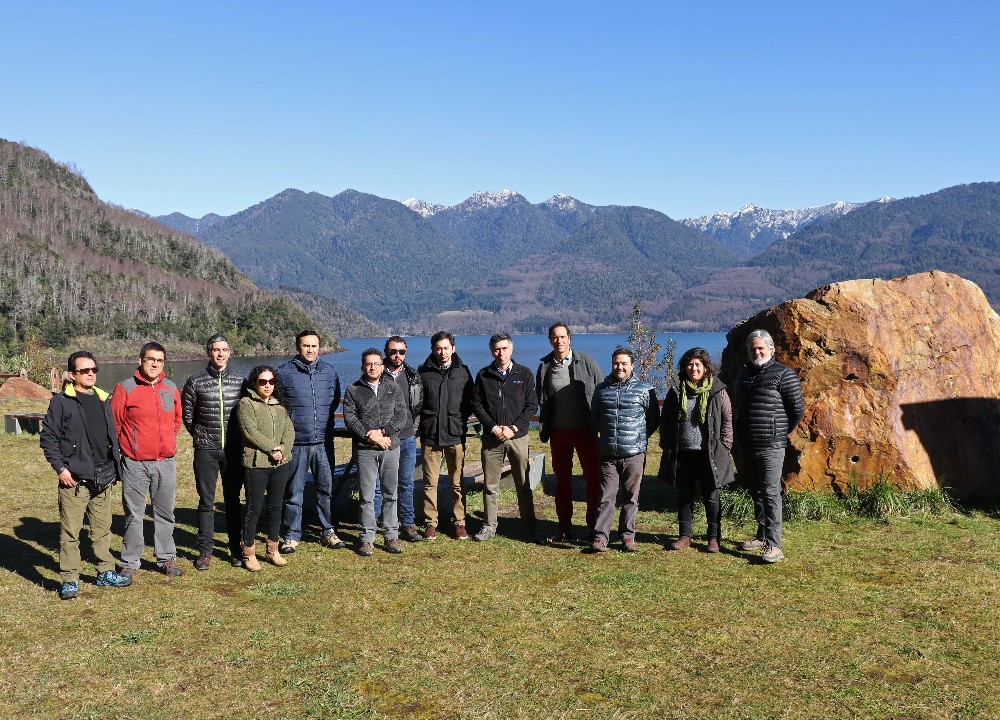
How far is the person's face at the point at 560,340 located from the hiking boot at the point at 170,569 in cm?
380

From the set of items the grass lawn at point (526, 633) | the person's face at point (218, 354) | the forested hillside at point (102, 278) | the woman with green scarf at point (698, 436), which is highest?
the forested hillside at point (102, 278)

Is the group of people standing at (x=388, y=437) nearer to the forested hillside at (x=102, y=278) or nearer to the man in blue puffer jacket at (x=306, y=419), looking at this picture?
the man in blue puffer jacket at (x=306, y=419)

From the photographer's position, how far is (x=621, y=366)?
6.77 m

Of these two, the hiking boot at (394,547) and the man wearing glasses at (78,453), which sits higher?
the man wearing glasses at (78,453)

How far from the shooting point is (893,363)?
8.33 metres

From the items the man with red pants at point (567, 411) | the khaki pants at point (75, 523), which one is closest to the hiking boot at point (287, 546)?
the khaki pants at point (75, 523)

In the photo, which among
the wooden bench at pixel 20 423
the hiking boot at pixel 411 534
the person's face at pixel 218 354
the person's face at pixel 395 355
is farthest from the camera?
the wooden bench at pixel 20 423

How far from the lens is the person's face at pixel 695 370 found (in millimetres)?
6664

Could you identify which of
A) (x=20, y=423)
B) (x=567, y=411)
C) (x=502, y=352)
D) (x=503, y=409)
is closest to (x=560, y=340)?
(x=502, y=352)

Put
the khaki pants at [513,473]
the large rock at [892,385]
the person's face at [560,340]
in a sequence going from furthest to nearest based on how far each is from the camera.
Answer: the large rock at [892,385] < the khaki pants at [513,473] < the person's face at [560,340]

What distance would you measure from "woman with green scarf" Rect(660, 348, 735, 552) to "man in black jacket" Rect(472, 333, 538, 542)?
1321mm

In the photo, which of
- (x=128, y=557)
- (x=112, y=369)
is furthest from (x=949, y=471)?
(x=112, y=369)

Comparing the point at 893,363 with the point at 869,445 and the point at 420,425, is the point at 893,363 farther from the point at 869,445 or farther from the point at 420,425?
the point at 420,425

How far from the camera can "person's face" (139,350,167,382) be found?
20.0 feet
